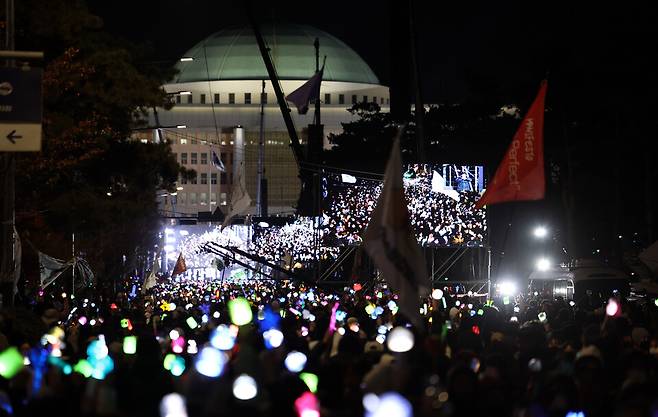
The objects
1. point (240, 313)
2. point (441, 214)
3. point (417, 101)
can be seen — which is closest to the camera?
point (240, 313)

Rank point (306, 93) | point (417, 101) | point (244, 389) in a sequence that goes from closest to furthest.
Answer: point (244, 389) < point (417, 101) < point (306, 93)

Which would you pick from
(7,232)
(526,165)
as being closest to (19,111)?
(7,232)

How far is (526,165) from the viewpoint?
62.7 ft

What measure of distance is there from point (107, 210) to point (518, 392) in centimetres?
2510

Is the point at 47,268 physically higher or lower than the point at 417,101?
lower

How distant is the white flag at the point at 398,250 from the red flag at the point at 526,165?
232 inches

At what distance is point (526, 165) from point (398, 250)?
6.64 meters

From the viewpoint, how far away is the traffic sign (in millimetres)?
18000

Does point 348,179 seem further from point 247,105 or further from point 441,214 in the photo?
point 247,105

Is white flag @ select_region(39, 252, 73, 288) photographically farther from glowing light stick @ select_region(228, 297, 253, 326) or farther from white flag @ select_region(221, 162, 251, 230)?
glowing light stick @ select_region(228, 297, 253, 326)

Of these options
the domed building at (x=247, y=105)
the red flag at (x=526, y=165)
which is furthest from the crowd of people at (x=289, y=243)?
the domed building at (x=247, y=105)

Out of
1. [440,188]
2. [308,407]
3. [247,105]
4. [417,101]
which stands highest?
[247,105]

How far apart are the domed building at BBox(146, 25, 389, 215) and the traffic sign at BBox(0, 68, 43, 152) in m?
125

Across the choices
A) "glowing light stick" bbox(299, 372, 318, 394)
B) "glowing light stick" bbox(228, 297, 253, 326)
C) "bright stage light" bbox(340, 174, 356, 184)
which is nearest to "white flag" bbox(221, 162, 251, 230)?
"bright stage light" bbox(340, 174, 356, 184)
